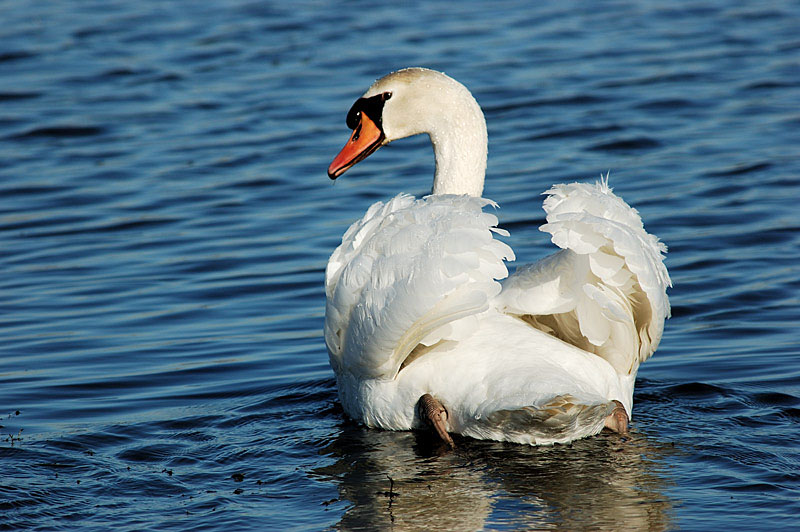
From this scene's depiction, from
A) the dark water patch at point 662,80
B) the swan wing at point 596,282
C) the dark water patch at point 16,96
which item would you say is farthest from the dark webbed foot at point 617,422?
the dark water patch at point 16,96

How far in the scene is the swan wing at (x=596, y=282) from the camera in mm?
5430

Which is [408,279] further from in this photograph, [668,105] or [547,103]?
[547,103]

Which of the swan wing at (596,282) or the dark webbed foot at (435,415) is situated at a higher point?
the swan wing at (596,282)

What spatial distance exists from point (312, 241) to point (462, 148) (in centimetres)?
340

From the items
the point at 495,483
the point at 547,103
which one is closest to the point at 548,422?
the point at 495,483

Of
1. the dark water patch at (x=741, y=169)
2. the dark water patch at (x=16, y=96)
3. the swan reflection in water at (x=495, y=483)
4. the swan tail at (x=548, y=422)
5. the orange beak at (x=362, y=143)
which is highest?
the orange beak at (x=362, y=143)

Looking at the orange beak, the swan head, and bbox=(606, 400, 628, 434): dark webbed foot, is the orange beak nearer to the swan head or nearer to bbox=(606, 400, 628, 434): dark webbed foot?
the swan head

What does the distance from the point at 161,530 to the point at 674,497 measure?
2.06 metres

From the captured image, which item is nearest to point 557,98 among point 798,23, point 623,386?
point 798,23

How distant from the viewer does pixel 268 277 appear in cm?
928

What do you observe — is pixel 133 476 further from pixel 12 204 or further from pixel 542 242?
pixel 12 204

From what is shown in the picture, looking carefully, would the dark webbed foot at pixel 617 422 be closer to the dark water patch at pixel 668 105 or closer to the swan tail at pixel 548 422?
the swan tail at pixel 548 422

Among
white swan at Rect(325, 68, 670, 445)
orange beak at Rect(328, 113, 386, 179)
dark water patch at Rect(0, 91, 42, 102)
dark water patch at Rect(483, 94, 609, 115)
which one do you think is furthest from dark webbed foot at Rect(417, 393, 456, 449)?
dark water patch at Rect(0, 91, 42, 102)

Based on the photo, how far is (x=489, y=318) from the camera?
5.98m
